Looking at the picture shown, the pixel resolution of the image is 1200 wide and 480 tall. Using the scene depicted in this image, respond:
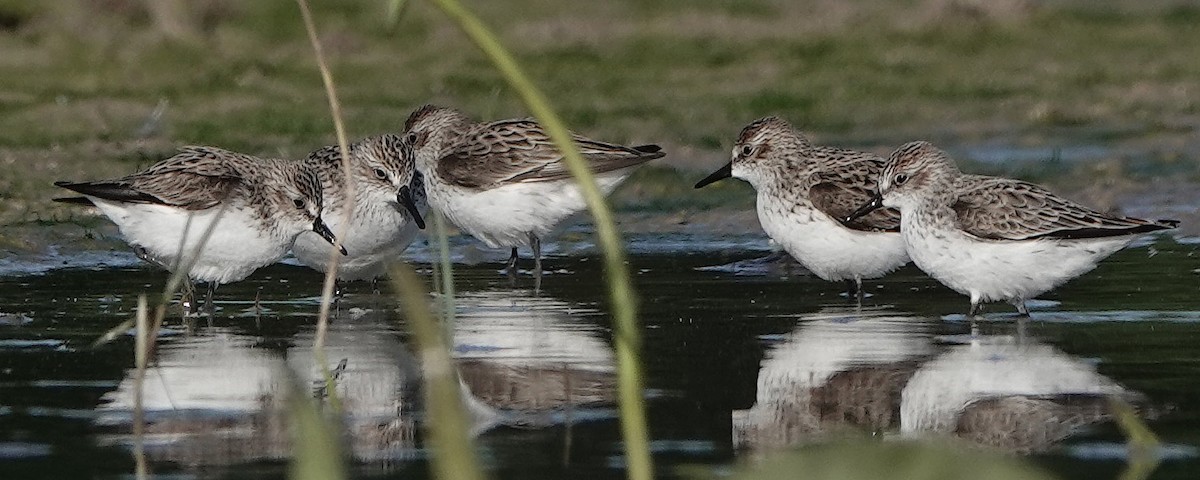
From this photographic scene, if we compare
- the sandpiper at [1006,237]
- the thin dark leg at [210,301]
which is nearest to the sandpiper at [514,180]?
the thin dark leg at [210,301]

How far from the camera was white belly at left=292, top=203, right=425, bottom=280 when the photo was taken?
10.1 m

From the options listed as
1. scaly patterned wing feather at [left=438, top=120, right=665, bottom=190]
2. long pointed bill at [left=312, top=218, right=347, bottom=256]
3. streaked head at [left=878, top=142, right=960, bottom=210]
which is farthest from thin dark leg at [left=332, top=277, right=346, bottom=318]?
streaked head at [left=878, top=142, right=960, bottom=210]

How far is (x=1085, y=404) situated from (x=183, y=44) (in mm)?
16482

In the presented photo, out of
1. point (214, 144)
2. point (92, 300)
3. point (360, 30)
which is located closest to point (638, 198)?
point (214, 144)

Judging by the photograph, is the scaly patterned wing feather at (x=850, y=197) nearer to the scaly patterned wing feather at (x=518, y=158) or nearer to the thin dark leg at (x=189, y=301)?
the scaly patterned wing feather at (x=518, y=158)

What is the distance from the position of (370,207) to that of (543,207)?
1176mm

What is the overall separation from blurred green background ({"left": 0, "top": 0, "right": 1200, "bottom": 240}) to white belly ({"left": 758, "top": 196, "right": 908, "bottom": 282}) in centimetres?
260

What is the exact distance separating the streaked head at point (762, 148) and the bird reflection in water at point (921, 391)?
10.1 feet

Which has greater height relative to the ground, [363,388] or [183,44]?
[183,44]

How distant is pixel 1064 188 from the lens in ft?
44.4

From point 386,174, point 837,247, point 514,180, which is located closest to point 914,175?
point 837,247

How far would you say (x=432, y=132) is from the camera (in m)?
12.6

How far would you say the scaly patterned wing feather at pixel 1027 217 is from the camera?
848 centimetres

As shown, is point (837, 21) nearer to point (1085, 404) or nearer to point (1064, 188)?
point (1064, 188)
